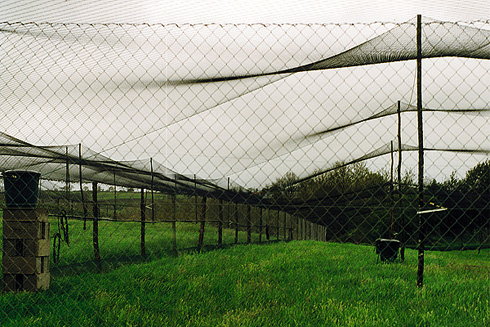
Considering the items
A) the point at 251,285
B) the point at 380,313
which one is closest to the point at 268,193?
the point at 380,313

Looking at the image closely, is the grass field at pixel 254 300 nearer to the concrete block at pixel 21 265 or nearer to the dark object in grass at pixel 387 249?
the concrete block at pixel 21 265

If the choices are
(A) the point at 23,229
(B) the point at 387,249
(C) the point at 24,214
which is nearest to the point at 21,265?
(A) the point at 23,229

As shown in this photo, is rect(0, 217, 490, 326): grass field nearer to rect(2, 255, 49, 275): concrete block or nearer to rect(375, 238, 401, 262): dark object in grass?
rect(2, 255, 49, 275): concrete block

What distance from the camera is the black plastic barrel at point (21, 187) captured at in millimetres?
4031

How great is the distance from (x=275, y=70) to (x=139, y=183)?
175 inches

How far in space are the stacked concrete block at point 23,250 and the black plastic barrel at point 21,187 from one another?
9cm

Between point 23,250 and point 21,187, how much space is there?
60cm

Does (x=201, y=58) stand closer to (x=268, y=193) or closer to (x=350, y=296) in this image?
(x=268, y=193)

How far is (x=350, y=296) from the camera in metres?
4.24

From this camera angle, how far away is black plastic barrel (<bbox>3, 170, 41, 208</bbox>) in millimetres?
4031

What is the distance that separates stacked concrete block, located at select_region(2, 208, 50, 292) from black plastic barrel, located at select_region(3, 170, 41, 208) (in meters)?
0.09

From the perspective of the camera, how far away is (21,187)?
4.12 metres

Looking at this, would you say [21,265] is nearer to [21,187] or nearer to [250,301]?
[21,187]

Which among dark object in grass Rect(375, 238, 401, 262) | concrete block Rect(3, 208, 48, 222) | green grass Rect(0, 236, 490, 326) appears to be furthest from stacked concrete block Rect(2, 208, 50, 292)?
dark object in grass Rect(375, 238, 401, 262)
